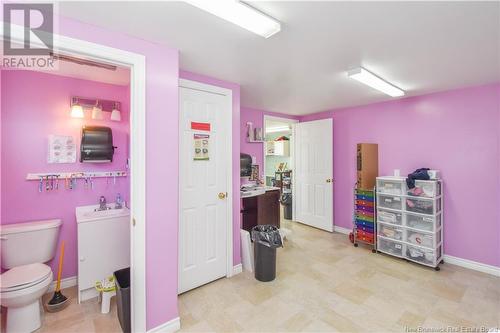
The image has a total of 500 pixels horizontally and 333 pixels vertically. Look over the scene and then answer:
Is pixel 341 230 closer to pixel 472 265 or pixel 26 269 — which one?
pixel 472 265

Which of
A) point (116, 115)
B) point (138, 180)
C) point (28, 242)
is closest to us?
point (138, 180)

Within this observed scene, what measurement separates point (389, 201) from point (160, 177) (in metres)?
3.19

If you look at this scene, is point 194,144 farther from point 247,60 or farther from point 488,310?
point 488,310

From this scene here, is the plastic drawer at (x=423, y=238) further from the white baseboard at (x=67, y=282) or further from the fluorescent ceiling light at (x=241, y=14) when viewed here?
the white baseboard at (x=67, y=282)

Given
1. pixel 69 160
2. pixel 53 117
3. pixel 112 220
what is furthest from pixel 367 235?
pixel 53 117

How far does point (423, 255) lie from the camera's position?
305 centimetres

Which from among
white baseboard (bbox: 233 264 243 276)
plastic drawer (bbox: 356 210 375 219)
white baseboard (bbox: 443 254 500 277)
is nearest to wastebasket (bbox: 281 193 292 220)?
plastic drawer (bbox: 356 210 375 219)

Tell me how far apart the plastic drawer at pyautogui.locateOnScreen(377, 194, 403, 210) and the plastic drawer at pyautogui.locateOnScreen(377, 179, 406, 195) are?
7 centimetres

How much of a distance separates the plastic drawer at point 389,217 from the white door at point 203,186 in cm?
230

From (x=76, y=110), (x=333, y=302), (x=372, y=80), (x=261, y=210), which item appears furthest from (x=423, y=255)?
(x=76, y=110)

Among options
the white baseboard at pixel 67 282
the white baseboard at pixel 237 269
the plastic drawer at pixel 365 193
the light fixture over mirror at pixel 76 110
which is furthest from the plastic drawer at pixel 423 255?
the light fixture over mirror at pixel 76 110

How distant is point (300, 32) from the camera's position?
1667 mm

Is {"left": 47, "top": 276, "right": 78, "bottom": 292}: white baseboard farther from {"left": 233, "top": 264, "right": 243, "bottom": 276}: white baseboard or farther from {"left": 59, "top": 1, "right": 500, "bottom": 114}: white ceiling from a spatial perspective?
{"left": 59, "top": 1, "right": 500, "bottom": 114}: white ceiling

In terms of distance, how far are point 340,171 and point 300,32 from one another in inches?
128
